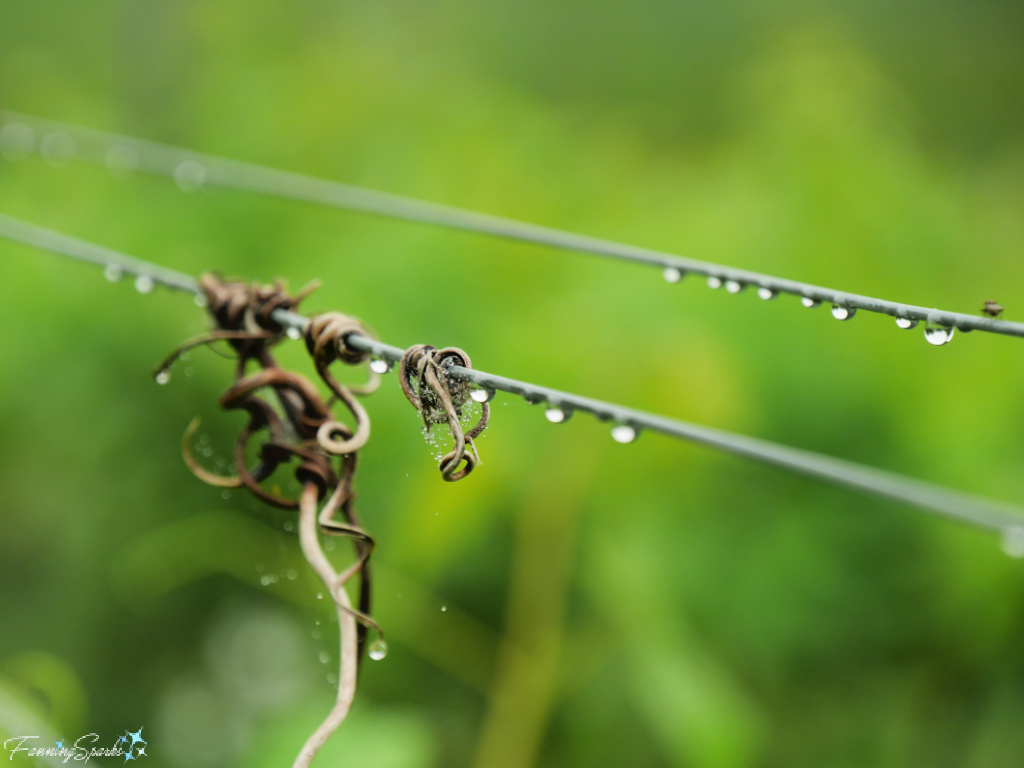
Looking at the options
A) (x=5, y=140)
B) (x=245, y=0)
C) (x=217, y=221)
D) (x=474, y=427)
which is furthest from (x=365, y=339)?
(x=245, y=0)

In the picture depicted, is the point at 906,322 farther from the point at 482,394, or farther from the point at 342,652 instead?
the point at 342,652

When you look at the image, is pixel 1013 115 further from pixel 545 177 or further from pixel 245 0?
pixel 245 0

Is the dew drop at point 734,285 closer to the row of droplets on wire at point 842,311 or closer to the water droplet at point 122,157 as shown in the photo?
the row of droplets on wire at point 842,311

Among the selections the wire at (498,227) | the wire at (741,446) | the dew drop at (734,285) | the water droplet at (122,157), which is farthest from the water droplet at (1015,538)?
the water droplet at (122,157)

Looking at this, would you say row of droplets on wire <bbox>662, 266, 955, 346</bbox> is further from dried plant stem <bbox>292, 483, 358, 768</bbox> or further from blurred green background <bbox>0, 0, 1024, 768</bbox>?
blurred green background <bbox>0, 0, 1024, 768</bbox>

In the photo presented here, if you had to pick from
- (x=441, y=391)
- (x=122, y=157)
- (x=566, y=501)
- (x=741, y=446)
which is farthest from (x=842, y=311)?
(x=122, y=157)

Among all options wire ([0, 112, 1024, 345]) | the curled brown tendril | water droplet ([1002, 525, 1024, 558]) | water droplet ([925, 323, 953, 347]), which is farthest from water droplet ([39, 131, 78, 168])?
water droplet ([1002, 525, 1024, 558])
